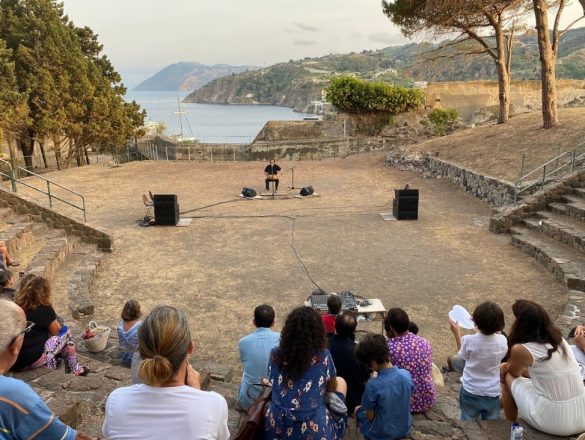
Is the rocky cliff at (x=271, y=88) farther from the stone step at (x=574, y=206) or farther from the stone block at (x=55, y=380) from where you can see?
the stone block at (x=55, y=380)

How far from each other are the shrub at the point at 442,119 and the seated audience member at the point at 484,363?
77.5 feet

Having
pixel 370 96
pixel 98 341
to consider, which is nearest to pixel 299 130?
pixel 370 96

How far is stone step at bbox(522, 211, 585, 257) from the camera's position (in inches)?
353

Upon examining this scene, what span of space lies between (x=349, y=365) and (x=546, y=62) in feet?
51.1

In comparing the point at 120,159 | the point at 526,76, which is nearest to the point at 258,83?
the point at 526,76

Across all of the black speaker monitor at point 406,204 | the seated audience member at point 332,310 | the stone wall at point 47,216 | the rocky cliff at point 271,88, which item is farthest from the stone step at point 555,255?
the rocky cliff at point 271,88

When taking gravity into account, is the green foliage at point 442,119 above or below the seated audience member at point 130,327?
above

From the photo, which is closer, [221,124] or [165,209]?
[165,209]

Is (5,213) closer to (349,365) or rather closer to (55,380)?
(55,380)

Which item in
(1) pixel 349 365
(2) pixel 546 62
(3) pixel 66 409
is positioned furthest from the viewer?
(2) pixel 546 62

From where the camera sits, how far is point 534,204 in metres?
11.0

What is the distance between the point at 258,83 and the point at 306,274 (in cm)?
16868

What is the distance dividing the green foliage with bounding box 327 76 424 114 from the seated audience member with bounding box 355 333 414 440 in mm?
24901

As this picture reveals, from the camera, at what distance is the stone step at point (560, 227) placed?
29.5ft
